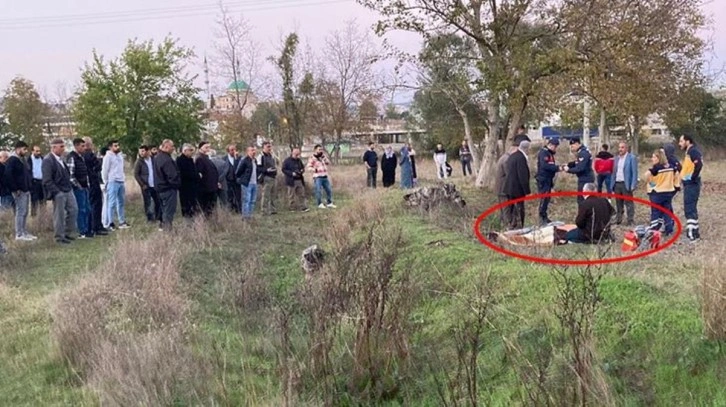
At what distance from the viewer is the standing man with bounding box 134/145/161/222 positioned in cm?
1250

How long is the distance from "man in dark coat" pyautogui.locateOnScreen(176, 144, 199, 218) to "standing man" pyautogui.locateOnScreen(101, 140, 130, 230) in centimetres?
138

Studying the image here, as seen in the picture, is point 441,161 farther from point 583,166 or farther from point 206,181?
point 206,181

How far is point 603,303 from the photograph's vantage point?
17.1ft

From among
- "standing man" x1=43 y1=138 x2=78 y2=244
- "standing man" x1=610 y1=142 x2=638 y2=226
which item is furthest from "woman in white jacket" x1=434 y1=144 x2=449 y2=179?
"standing man" x1=43 y1=138 x2=78 y2=244

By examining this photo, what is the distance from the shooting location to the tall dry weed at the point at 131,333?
14.0ft

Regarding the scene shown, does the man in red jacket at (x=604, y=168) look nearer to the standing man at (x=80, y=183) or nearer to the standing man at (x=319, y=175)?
the standing man at (x=319, y=175)

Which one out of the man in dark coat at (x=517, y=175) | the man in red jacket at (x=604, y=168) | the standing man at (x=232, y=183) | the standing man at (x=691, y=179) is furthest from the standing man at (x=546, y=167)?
the standing man at (x=232, y=183)

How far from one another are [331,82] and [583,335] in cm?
3610

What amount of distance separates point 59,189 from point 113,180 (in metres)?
1.57

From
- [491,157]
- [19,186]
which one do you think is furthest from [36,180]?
[491,157]

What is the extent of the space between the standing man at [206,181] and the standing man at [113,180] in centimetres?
167

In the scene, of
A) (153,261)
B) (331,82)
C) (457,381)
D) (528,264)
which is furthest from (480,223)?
(331,82)

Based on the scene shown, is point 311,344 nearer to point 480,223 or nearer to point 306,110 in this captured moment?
point 480,223

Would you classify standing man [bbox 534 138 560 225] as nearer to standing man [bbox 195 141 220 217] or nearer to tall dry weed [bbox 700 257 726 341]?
standing man [bbox 195 141 220 217]
